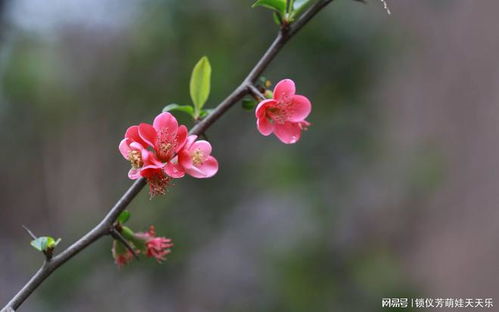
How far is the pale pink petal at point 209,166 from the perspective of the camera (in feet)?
1.98

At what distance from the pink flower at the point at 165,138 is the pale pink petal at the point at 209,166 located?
0.03 m

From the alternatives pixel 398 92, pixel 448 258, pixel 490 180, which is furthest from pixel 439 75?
pixel 448 258

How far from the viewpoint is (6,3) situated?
5.57ft

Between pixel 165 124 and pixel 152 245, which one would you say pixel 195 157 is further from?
pixel 152 245

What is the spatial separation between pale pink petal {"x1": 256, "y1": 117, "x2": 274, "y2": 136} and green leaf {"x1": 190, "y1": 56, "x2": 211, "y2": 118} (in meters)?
0.09

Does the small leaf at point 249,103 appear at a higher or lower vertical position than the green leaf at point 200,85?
lower

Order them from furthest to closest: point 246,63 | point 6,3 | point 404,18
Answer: point 404,18 → point 246,63 → point 6,3

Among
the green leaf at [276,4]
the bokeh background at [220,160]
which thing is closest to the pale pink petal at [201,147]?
the green leaf at [276,4]

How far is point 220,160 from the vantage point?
2131 millimetres

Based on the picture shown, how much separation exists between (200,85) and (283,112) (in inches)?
4.8

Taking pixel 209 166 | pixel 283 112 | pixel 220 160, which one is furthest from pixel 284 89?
pixel 220 160

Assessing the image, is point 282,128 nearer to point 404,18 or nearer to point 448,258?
point 404,18

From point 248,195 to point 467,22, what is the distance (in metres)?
2.25

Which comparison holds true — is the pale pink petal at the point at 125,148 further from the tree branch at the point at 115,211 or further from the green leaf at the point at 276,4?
the green leaf at the point at 276,4
